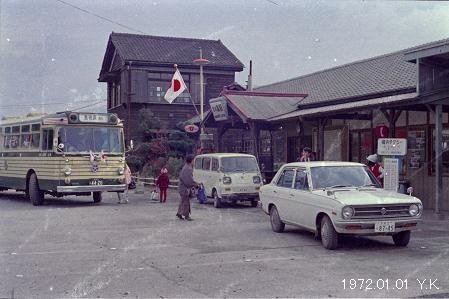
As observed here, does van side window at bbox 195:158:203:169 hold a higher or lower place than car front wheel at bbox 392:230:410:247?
higher

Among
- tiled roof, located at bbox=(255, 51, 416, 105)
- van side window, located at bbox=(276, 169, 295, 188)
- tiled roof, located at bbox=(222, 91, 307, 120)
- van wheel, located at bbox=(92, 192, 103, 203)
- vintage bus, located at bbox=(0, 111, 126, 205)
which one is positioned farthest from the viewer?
tiled roof, located at bbox=(222, 91, 307, 120)

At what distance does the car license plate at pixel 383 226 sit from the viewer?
9.84 meters

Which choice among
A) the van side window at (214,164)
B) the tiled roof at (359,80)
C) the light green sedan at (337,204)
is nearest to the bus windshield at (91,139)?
the van side window at (214,164)

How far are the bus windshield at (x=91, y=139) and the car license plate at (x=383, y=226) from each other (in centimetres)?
1180

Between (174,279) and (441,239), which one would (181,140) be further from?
(174,279)

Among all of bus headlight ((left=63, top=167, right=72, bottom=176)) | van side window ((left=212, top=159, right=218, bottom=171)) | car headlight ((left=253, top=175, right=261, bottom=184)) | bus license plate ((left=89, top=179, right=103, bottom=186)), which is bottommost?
bus license plate ((left=89, top=179, right=103, bottom=186))

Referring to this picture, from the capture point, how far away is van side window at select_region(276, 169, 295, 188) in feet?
39.8

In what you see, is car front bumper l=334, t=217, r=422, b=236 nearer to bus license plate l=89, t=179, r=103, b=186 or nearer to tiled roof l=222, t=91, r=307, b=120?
bus license plate l=89, t=179, r=103, b=186

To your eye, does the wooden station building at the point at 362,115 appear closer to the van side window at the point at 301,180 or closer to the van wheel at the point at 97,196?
the van side window at the point at 301,180

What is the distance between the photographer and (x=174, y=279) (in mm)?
7824

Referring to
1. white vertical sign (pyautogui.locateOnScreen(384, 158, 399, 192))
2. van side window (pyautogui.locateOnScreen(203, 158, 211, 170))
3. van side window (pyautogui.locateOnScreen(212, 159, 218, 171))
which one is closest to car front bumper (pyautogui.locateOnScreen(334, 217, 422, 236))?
white vertical sign (pyautogui.locateOnScreen(384, 158, 399, 192))

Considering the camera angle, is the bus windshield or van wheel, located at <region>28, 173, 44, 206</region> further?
van wheel, located at <region>28, 173, 44, 206</region>

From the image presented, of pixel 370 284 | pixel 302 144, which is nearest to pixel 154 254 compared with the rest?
pixel 370 284

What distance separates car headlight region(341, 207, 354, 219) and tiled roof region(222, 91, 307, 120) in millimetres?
13658
